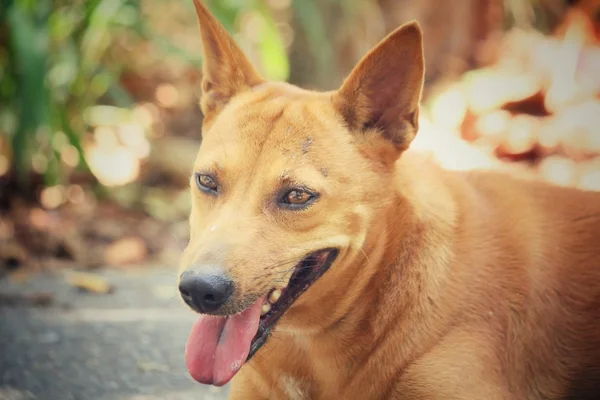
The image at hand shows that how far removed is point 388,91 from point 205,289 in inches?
40.6

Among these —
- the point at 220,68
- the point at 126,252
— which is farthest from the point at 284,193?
the point at 126,252

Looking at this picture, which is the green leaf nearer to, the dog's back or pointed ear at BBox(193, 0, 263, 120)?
pointed ear at BBox(193, 0, 263, 120)

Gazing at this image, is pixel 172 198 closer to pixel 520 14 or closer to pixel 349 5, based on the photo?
pixel 349 5

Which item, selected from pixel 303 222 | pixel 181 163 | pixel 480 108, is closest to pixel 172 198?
pixel 181 163

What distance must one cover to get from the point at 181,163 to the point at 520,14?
385cm

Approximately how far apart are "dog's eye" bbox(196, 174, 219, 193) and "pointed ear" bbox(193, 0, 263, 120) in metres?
0.41

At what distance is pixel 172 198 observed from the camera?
6.65 m

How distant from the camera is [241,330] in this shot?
2594mm

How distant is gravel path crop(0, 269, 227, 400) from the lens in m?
3.36

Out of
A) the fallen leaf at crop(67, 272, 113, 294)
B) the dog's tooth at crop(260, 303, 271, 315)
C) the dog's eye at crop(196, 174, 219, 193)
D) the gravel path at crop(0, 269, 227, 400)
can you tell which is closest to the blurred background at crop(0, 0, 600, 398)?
the fallen leaf at crop(67, 272, 113, 294)

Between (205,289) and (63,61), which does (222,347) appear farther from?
(63,61)

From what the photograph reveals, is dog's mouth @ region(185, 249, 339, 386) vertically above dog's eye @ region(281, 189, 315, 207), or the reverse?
dog's eye @ region(281, 189, 315, 207)

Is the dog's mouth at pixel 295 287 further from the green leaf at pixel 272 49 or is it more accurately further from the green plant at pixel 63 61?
the green leaf at pixel 272 49

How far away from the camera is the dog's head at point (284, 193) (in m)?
2.53
